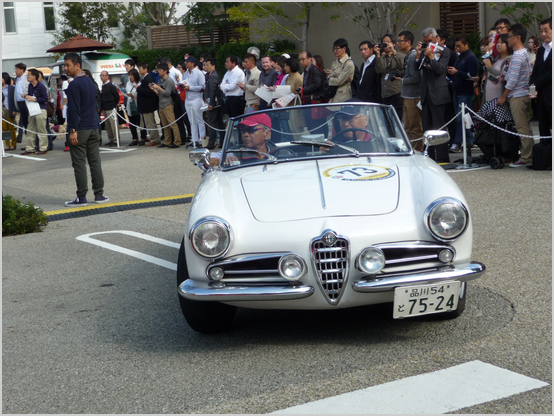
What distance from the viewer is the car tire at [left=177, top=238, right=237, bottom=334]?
440cm

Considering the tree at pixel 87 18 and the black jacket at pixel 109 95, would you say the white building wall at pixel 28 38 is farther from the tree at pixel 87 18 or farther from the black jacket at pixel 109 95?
the black jacket at pixel 109 95

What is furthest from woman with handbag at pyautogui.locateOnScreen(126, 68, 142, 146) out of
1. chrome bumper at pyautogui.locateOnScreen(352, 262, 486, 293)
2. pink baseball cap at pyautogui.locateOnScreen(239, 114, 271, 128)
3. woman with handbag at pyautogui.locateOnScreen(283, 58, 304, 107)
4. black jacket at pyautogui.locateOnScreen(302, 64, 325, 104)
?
chrome bumper at pyautogui.locateOnScreen(352, 262, 486, 293)

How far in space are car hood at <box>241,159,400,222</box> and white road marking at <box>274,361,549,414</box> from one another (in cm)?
105

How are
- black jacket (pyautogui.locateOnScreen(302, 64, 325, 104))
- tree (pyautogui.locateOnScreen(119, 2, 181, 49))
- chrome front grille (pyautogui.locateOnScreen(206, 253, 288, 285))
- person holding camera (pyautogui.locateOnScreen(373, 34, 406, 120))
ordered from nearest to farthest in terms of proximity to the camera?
1. chrome front grille (pyautogui.locateOnScreen(206, 253, 288, 285))
2. person holding camera (pyautogui.locateOnScreen(373, 34, 406, 120))
3. black jacket (pyautogui.locateOnScreen(302, 64, 325, 104))
4. tree (pyautogui.locateOnScreen(119, 2, 181, 49))

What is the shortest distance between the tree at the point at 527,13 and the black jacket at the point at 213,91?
6518 millimetres

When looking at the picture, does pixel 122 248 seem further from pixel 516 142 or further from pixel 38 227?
pixel 516 142

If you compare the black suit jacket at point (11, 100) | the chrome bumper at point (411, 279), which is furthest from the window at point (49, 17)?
the chrome bumper at point (411, 279)

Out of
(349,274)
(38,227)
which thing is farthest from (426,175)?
(38,227)

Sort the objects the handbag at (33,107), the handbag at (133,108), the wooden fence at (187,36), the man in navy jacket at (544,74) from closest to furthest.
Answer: the man in navy jacket at (544,74), the handbag at (33,107), the handbag at (133,108), the wooden fence at (187,36)

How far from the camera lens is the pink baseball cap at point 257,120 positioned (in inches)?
213

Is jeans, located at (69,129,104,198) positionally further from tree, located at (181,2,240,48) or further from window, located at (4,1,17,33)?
window, located at (4,1,17,33)

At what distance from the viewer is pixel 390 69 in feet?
36.8

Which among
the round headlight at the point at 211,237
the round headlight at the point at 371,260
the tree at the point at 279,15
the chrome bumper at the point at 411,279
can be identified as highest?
the tree at the point at 279,15

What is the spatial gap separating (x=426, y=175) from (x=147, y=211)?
542 cm
